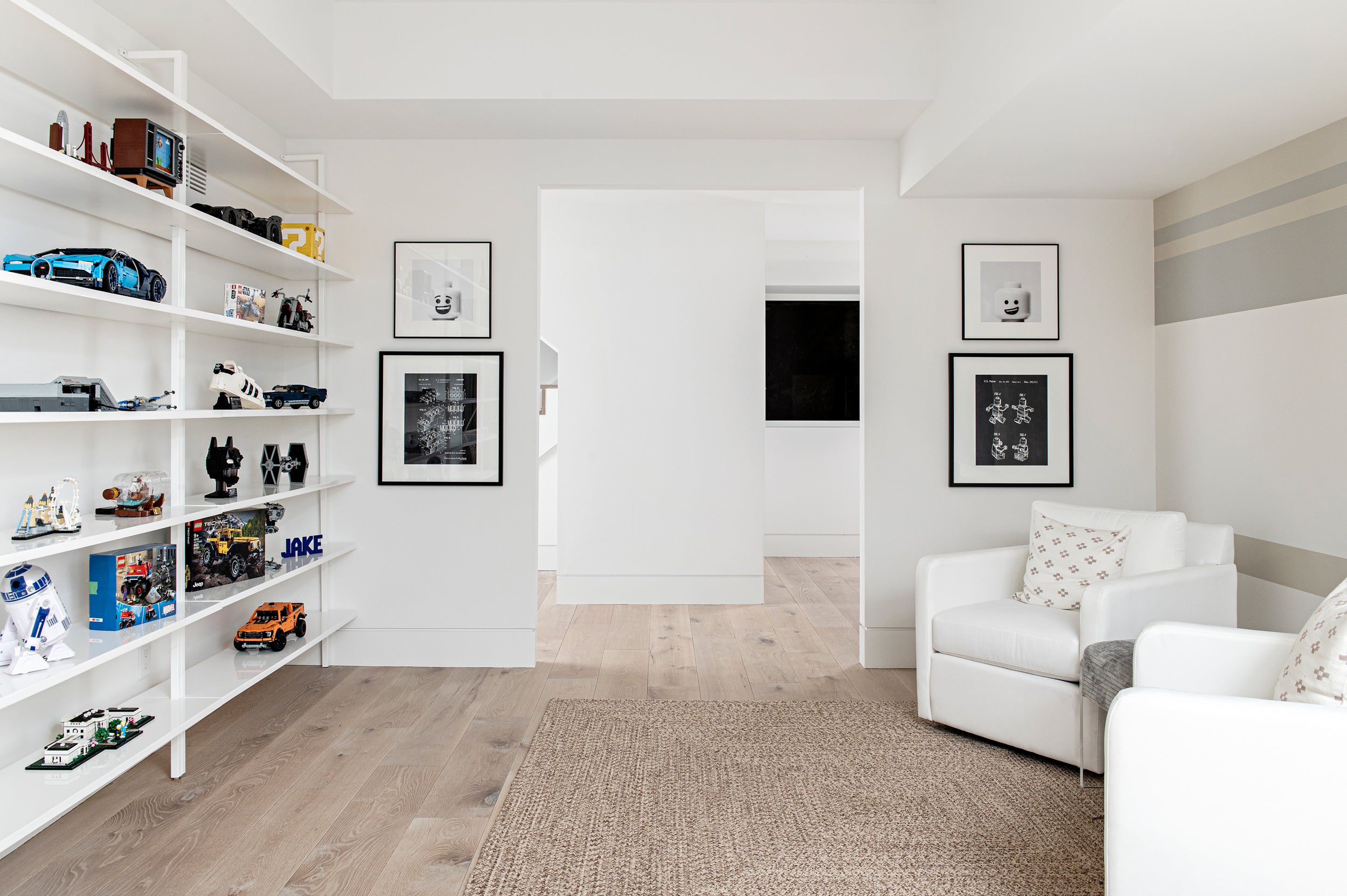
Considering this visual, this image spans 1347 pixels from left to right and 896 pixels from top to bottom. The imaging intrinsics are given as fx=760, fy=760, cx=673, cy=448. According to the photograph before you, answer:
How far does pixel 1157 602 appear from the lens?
2.47m

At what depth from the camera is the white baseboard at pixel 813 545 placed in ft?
21.4

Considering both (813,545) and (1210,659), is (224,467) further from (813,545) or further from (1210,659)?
(813,545)

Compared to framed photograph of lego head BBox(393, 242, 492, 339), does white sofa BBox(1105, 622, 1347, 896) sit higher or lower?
lower

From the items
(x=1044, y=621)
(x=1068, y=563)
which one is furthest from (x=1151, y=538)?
(x=1044, y=621)

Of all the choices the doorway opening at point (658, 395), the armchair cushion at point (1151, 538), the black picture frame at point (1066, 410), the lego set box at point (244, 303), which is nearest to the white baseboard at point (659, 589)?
the doorway opening at point (658, 395)

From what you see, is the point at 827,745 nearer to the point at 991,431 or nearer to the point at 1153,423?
the point at 991,431

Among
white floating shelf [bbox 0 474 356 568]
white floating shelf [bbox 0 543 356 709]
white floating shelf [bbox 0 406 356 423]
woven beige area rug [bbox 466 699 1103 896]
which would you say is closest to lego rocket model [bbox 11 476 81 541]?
white floating shelf [bbox 0 474 356 568]

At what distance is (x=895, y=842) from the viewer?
78.7 inches

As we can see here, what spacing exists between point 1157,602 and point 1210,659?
2.01 ft

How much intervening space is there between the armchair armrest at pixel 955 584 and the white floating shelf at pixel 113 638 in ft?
7.82

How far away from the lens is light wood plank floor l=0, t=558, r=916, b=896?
6.21 feet

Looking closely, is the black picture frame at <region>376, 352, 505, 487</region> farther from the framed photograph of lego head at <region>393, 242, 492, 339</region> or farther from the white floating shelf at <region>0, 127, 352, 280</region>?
the white floating shelf at <region>0, 127, 352, 280</region>

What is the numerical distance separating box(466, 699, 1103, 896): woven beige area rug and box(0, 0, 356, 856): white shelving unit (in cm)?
105

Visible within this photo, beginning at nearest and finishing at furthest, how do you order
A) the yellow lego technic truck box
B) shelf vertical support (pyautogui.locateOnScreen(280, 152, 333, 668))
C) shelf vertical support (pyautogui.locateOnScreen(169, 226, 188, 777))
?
shelf vertical support (pyautogui.locateOnScreen(169, 226, 188, 777))
the yellow lego technic truck box
shelf vertical support (pyautogui.locateOnScreen(280, 152, 333, 668))
